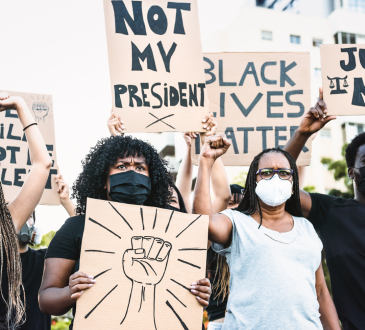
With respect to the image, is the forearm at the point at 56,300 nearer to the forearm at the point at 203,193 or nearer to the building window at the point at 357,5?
the forearm at the point at 203,193

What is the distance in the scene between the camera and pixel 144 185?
8.80 feet

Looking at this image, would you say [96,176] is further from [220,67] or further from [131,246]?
[220,67]

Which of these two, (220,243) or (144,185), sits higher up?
(144,185)

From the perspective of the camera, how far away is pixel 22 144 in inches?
168

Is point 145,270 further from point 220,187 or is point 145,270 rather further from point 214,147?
point 220,187

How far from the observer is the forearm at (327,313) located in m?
2.71

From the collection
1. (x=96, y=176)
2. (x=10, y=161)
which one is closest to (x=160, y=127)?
(x=96, y=176)

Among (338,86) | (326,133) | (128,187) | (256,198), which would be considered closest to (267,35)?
(326,133)

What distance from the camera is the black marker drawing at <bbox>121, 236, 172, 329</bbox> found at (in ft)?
7.63

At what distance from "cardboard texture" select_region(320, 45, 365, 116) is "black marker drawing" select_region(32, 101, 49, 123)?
2397 mm

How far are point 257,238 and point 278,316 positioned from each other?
422 mm

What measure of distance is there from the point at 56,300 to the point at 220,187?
4.97ft

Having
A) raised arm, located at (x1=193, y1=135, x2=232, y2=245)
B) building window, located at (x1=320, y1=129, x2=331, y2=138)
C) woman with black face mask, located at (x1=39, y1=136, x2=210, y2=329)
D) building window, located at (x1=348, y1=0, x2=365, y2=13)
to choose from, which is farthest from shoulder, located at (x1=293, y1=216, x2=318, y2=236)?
building window, located at (x1=348, y1=0, x2=365, y2=13)

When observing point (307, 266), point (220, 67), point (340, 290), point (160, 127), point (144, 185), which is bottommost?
point (340, 290)
